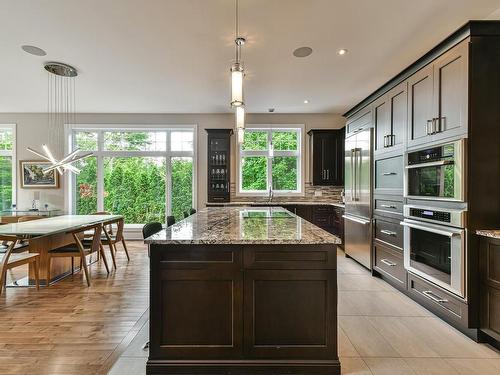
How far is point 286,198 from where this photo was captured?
6.06 metres

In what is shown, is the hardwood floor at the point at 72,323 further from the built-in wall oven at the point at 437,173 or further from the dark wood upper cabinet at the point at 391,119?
the dark wood upper cabinet at the point at 391,119

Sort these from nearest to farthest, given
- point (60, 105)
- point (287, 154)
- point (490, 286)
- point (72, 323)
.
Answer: point (490, 286) < point (72, 323) < point (60, 105) < point (287, 154)

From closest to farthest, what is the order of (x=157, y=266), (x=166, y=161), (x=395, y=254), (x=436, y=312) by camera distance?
(x=157, y=266), (x=436, y=312), (x=395, y=254), (x=166, y=161)

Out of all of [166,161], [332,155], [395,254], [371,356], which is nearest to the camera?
[371,356]

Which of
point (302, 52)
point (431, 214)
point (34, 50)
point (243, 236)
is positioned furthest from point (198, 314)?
point (34, 50)

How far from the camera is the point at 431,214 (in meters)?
2.62

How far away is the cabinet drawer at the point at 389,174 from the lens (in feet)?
10.5

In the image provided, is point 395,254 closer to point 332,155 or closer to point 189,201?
point 332,155

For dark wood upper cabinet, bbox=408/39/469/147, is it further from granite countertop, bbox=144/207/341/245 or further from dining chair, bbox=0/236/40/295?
dining chair, bbox=0/236/40/295

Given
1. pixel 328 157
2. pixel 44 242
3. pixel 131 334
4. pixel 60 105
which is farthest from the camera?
pixel 328 157

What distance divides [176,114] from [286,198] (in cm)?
304

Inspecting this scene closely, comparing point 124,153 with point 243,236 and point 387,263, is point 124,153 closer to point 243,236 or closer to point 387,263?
point 243,236

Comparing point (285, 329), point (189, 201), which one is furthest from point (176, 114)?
point (285, 329)

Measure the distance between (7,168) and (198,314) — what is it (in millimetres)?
6753
